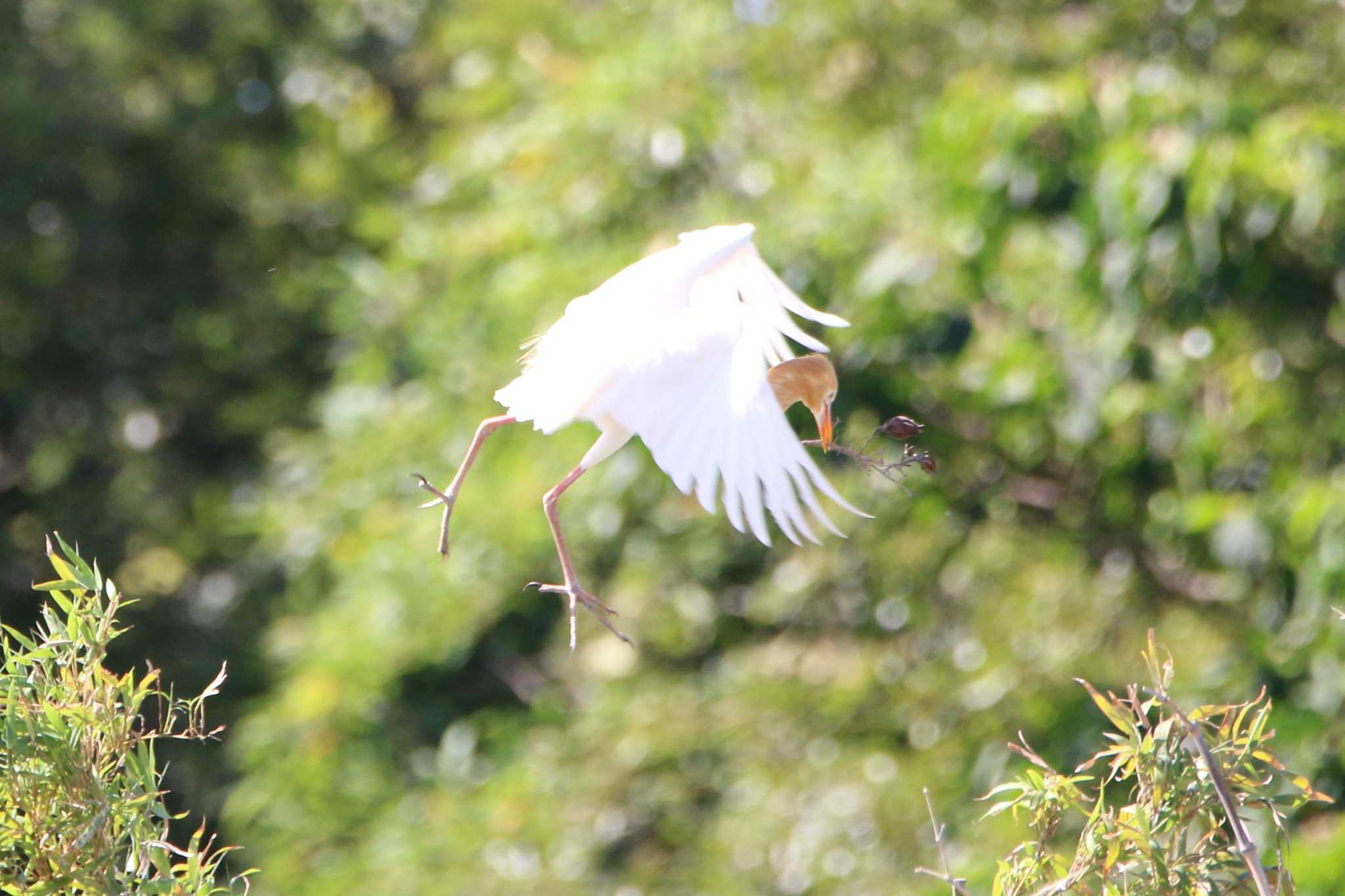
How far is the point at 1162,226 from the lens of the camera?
138 inches

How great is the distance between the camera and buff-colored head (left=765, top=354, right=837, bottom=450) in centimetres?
172

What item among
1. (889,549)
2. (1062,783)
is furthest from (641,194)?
(1062,783)

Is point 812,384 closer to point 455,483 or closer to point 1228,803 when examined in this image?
point 455,483

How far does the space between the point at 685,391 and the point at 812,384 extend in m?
0.18

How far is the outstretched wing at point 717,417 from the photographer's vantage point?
1.44 meters

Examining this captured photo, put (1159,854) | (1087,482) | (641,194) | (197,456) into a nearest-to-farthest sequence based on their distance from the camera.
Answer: (1159,854), (1087,482), (641,194), (197,456)

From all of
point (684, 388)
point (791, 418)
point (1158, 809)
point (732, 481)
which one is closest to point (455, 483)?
point (684, 388)

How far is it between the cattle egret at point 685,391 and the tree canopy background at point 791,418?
1.50m

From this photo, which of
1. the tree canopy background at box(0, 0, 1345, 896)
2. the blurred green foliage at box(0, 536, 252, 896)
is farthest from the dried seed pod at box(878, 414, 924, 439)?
the tree canopy background at box(0, 0, 1345, 896)

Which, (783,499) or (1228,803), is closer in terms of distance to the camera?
(1228,803)

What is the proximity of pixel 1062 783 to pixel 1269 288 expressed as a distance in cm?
243

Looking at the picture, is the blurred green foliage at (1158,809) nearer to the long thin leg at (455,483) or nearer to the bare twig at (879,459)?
the bare twig at (879,459)

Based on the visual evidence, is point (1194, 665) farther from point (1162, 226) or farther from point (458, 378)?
point (458, 378)

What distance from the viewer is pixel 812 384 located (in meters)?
1.73
